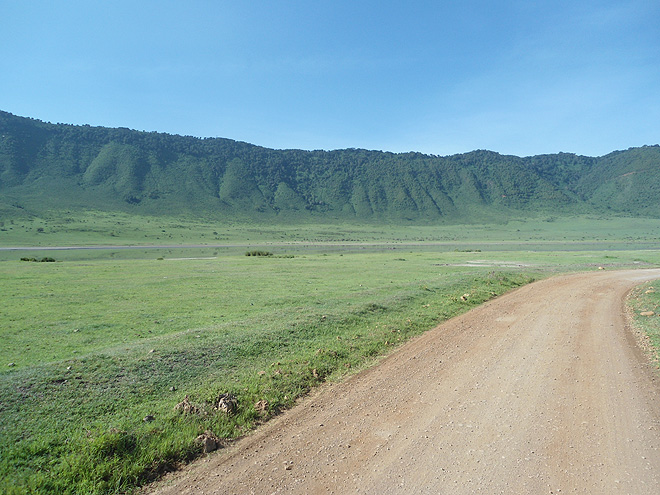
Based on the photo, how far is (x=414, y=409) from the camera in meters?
6.86

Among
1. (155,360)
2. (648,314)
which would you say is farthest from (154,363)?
(648,314)

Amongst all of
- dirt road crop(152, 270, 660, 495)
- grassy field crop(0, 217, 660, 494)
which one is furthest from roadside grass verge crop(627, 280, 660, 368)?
grassy field crop(0, 217, 660, 494)

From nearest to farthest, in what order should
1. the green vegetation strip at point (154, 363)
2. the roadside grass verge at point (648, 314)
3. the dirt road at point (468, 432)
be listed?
1. the dirt road at point (468, 432)
2. the green vegetation strip at point (154, 363)
3. the roadside grass verge at point (648, 314)

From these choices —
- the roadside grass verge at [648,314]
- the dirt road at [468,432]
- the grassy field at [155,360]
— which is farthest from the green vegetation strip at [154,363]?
the roadside grass verge at [648,314]

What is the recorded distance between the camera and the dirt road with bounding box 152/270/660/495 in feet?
16.2

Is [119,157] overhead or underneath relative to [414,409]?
overhead

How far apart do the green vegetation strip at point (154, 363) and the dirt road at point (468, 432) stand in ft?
2.56

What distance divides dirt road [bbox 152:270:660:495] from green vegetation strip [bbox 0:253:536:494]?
0.78 m

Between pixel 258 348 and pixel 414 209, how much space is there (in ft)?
621

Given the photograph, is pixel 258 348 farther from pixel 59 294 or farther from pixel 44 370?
pixel 59 294

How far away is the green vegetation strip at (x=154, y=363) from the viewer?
545cm

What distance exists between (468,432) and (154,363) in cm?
625

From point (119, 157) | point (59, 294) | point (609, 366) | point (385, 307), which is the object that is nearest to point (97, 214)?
point (119, 157)

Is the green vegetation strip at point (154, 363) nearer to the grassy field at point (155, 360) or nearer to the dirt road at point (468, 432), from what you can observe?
the grassy field at point (155, 360)
